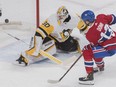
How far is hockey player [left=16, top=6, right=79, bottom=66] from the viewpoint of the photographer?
298 cm

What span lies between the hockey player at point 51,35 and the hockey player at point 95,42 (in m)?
0.34

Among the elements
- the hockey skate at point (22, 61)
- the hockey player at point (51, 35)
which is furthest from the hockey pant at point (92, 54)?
the hockey skate at point (22, 61)

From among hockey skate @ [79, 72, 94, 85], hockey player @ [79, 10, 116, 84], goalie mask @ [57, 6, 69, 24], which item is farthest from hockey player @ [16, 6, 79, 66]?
hockey skate @ [79, 72, 94, 85]

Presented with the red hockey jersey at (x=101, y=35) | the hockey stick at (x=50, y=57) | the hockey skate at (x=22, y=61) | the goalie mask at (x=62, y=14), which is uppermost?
the goalie mask at (x=62, y=14)

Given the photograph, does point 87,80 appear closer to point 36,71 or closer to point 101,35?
point 101,35

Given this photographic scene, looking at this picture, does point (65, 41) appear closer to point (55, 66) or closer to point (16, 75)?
point (55, 66)

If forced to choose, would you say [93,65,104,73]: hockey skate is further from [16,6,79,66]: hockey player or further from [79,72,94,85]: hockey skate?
[16,6,79,66]: hockey player

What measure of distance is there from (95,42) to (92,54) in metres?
0.09

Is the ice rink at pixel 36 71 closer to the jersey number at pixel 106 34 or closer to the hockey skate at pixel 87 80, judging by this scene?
the hockey skate at pixel 87 80

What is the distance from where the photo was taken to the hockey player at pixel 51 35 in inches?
117

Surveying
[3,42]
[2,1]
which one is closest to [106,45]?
[3,42]

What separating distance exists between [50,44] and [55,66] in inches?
8.0

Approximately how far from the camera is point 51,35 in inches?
123

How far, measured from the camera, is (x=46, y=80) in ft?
9.00
